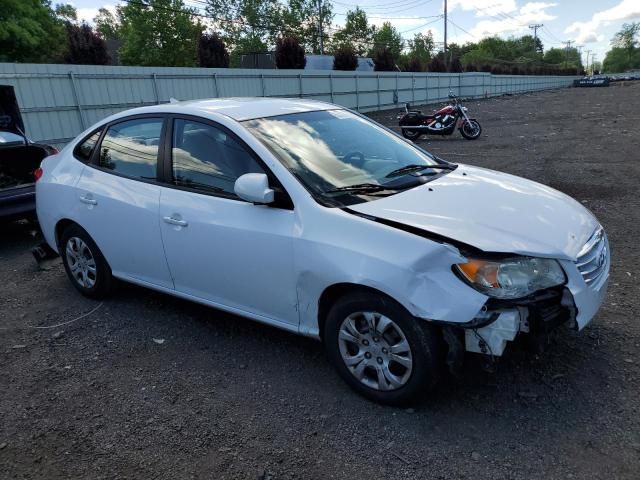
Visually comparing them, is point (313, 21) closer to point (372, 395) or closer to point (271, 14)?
point (271, 14)

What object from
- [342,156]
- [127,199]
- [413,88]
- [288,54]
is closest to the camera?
[342,156]

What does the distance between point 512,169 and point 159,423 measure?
27.9 ft

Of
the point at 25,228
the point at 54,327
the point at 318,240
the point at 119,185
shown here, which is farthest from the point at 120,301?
the point at 25,228

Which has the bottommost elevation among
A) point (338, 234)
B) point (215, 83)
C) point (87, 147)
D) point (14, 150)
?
point (338, 234)

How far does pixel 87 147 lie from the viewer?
450 centimetres

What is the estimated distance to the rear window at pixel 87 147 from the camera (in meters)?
4.45

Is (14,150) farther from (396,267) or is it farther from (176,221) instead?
(396,267)

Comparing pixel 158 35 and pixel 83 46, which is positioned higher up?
pixel 158 35

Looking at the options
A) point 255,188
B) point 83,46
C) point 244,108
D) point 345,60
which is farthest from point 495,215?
point 345,60

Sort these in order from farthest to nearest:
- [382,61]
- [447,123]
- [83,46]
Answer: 1. [382,61]
2. [83,46]
3. [447,123]

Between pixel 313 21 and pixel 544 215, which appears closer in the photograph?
pixel 544 215

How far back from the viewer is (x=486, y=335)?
8.47ft

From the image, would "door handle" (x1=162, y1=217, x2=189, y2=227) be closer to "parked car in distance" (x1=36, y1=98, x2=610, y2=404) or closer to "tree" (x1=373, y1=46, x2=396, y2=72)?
"parked car in distance" (x1=36, y1=98, x2=610, y2=404)

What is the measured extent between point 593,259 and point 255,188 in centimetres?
199
